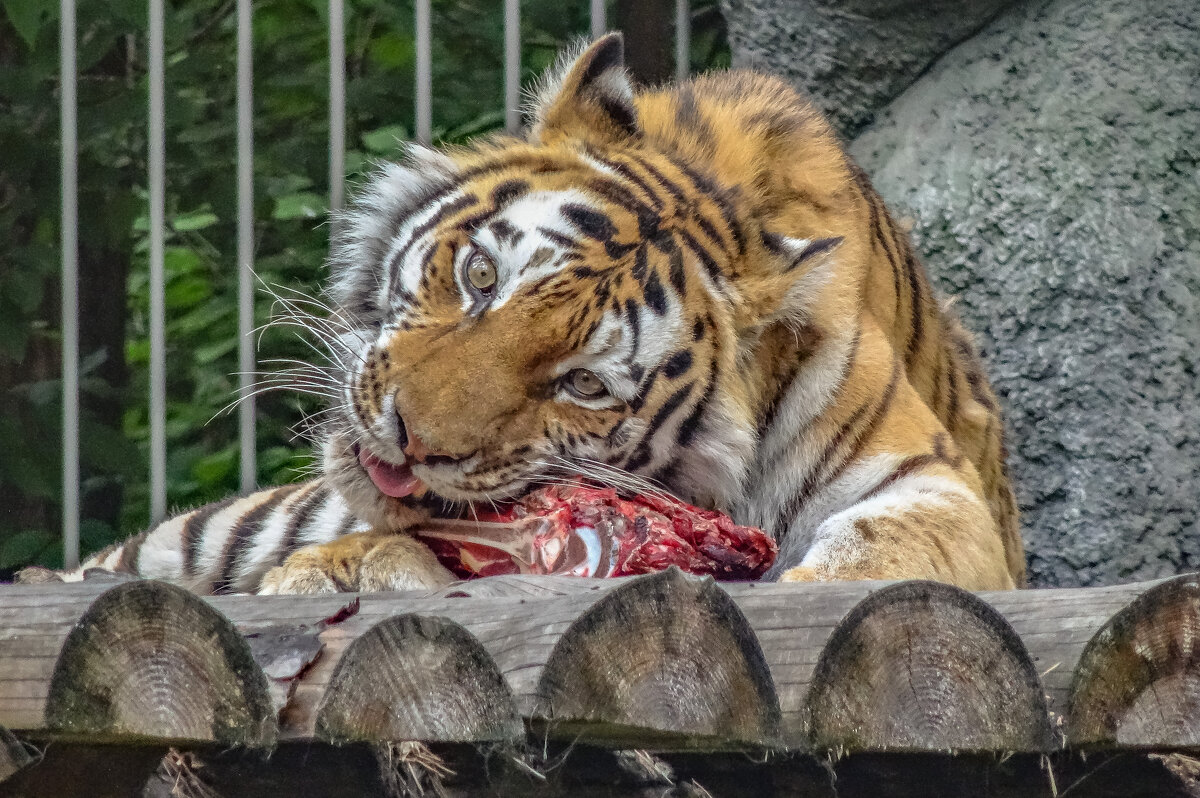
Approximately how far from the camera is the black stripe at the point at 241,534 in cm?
267

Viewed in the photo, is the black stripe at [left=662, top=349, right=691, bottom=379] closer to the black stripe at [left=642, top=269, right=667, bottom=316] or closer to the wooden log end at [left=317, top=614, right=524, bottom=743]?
the black stripe at [left=642, top=269, right=667, bottom=316]

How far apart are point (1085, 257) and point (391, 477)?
1.65 metres

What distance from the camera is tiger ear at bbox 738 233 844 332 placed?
2.05 meters

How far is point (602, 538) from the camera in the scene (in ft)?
6.02

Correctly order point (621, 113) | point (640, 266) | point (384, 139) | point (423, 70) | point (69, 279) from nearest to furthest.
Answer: point (640, 266)
point (621, 113)
point (69, 279)
point (423, 70)
point (384, 139)

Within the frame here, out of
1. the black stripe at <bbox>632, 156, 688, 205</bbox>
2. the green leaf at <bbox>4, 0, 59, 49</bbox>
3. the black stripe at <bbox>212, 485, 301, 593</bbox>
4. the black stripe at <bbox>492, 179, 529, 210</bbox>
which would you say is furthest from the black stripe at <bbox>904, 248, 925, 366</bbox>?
the green leaf at <bbox>4, 0, 59, 49</bbox>

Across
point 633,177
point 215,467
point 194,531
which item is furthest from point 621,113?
point 215,467

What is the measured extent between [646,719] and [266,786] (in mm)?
336

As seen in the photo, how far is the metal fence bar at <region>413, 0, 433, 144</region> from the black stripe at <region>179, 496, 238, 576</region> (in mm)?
855

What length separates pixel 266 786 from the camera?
3.91 feet

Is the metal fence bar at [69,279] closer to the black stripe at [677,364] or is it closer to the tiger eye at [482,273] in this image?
the tiger eye at [482,273]

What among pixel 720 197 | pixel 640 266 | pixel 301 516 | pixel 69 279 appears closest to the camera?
pixel 640 266

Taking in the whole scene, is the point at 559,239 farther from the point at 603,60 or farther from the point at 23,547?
the point at 23,547

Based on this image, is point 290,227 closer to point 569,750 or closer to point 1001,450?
point 1001,450
